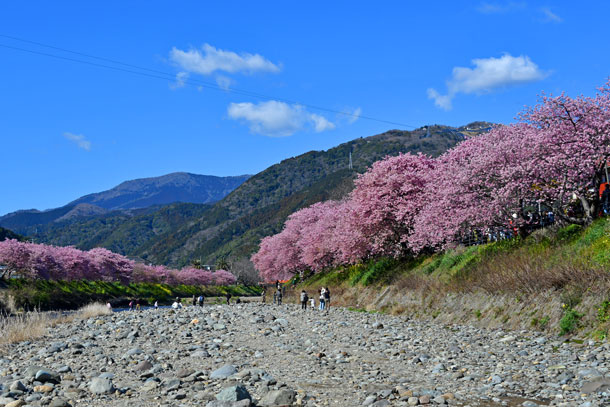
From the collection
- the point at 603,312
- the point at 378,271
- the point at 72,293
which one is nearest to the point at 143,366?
the point at 603,312

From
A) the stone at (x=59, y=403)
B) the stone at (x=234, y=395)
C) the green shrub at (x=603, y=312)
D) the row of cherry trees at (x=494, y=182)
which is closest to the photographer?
the stone at (x=234, y=395)

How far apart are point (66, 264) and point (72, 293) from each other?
34.7 feet

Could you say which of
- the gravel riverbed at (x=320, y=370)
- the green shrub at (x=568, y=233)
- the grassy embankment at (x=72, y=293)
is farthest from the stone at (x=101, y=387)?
the grassy embankment at (x=72, y=293)

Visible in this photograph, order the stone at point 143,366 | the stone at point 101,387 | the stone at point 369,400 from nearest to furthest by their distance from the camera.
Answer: the stone at point 369,400, the stone at point 101,387, the stone at point 143,366

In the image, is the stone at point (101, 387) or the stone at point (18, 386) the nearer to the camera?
the stone at point (101, 387)

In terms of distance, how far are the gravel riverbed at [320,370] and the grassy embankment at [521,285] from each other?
0.98 metres

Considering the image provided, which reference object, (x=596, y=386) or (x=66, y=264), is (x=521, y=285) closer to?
(x=596, y=386)

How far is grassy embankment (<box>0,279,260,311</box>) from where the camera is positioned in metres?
60.3

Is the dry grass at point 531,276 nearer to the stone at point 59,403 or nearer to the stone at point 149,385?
the stone at point 149,385

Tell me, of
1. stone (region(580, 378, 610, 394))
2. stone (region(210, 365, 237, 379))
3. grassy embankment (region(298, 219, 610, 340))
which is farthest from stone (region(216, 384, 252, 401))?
grassy embankment (region(298, 219, 610, 340))

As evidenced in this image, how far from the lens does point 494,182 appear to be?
27.0 metres

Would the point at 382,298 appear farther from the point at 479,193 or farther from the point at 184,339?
the point at 184,339

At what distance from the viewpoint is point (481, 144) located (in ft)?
99.8

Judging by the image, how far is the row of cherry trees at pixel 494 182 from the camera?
2348 centimetres
